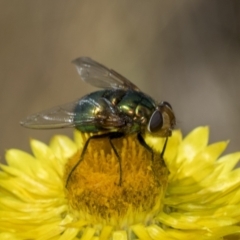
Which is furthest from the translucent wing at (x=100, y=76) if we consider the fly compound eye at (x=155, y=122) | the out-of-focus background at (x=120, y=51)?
the out-of-focus background at (x=120, y=51)

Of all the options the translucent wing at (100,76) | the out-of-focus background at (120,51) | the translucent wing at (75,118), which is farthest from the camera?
the out-of-focus background at (120,51)

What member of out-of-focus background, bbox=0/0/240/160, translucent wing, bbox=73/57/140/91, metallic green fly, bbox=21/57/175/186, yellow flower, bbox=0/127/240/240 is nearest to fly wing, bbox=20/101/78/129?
metallic green fly, bbox=21/57/175/186

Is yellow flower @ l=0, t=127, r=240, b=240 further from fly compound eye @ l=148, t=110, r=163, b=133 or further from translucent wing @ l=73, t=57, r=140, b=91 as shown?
translucent wing @ l=73, t=57, r=140, b=91

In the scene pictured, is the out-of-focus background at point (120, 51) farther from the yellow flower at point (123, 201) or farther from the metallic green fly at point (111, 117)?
the metallic green fly at point (111, 117)

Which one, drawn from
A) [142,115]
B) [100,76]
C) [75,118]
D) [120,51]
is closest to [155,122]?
[142,115]

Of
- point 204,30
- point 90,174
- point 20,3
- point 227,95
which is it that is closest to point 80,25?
point 20,3
